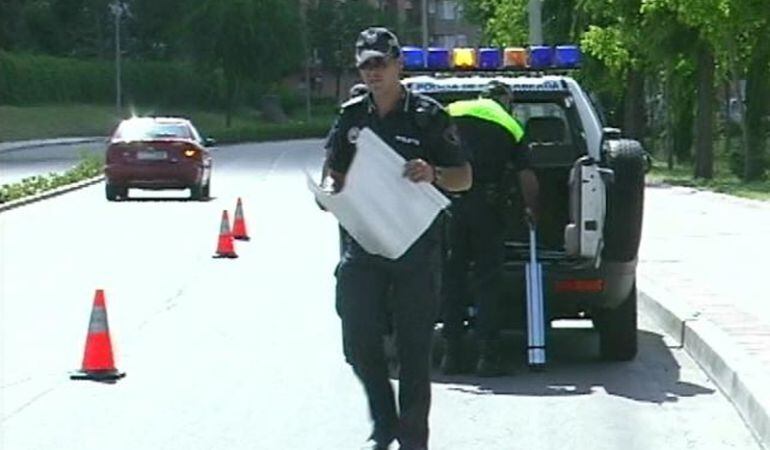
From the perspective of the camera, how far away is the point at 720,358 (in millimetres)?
10844

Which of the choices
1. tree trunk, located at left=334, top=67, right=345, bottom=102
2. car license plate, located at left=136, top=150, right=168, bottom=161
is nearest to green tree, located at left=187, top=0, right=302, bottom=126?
tree trunk, located at left=334, top=67, right=345, bottom=102

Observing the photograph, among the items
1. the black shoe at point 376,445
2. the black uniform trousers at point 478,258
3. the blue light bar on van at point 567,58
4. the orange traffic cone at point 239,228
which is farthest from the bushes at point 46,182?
the black shoe at point 376,445

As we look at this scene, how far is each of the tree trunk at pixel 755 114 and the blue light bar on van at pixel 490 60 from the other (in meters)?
26.0

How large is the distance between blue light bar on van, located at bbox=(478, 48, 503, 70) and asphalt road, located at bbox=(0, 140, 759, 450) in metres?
2.03

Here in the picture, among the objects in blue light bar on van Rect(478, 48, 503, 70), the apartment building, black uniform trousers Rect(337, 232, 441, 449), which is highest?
the apartment building

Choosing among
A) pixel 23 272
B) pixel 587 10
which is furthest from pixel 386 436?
pixel 587 10

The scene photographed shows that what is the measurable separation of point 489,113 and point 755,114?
28721 millimetres

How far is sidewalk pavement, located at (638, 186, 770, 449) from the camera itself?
10.2 m

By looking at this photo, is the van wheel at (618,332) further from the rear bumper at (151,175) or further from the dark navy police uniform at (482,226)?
the rear bumper at (151,175)

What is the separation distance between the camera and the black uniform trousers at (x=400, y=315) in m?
7.62

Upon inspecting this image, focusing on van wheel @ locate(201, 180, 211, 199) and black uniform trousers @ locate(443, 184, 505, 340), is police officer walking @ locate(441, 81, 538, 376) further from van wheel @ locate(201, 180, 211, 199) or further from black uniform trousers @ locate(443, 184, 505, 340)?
van wheel @ locate(201, 180, 211, 199)

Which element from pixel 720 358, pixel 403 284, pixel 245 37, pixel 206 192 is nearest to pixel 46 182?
pixel 206 192

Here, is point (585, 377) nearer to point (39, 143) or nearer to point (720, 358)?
point (720, 358)

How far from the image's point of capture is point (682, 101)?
153 ft
